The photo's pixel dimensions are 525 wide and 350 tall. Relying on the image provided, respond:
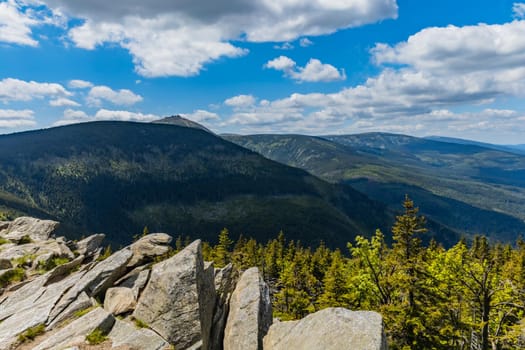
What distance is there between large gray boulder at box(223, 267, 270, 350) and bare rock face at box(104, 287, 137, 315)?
720 centimetres

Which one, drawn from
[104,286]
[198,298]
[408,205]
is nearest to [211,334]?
[198,298]

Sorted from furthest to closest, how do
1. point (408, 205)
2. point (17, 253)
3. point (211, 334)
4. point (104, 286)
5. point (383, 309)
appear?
point (17, 253) → point (408, 205) → point (383, 309) → point (104, 286) → point (211, 334)

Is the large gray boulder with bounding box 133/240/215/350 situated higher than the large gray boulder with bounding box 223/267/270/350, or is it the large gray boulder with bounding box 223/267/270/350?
the large gray boulder with bounding box 133/240/215/350

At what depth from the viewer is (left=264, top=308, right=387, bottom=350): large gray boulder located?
1549cm

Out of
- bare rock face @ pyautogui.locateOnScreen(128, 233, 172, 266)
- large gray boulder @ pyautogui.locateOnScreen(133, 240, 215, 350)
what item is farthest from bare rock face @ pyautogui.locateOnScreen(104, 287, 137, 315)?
bare rock face @ pyautogui.locateOnScreen(128, 233, 172, 266)

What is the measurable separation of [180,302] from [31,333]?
352 inches

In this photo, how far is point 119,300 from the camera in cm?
2270

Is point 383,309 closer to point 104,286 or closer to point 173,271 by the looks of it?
point 173,271

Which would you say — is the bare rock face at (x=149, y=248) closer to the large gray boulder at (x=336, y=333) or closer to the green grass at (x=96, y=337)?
the green grass at (x=96, y=337)

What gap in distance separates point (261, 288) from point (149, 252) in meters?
12.5

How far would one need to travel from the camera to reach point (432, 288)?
102 ft

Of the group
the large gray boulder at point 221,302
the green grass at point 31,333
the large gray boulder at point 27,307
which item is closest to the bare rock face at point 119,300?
Result: the large gray boulder at point 27,307

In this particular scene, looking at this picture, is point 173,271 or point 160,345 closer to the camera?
point 160,345

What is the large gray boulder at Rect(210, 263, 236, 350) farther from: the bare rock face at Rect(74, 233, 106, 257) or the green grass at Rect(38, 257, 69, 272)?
the bare rock face at Rect(74, 233, 106, 257)
